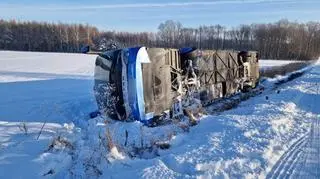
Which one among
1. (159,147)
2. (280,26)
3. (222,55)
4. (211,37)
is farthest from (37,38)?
(159,147)

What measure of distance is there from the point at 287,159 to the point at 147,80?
480 centimetres

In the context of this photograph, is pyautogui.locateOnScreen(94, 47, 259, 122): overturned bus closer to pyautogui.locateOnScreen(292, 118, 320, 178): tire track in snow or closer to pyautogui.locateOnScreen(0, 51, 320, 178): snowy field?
pyautogui.locateOnScreen(0, 51, 320, 178): snowy field

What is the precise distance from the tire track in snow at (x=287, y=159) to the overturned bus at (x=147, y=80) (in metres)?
4.10

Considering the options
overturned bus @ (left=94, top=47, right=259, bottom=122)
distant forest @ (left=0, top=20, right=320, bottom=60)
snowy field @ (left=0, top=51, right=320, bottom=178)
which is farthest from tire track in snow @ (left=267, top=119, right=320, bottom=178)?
distant forest @ (left=0, top=20, right=320, bottom=60)

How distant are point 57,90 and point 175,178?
19404 mm

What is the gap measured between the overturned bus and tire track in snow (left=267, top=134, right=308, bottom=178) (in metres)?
4.10

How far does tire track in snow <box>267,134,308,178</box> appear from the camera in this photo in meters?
7.10

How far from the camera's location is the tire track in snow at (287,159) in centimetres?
710

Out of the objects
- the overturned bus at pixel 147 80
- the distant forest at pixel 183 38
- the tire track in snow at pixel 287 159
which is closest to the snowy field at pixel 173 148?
the tire track in snow at pixel 287 159

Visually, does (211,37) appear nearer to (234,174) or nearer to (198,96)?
(198,96)

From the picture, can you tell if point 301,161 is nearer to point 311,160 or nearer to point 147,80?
point 311,160

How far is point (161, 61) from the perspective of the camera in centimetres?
1249

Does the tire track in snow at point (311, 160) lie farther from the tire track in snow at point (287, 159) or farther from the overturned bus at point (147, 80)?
the overturned bus at point (147, 80)

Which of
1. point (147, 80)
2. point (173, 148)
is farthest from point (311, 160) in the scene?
point (147, 80)
